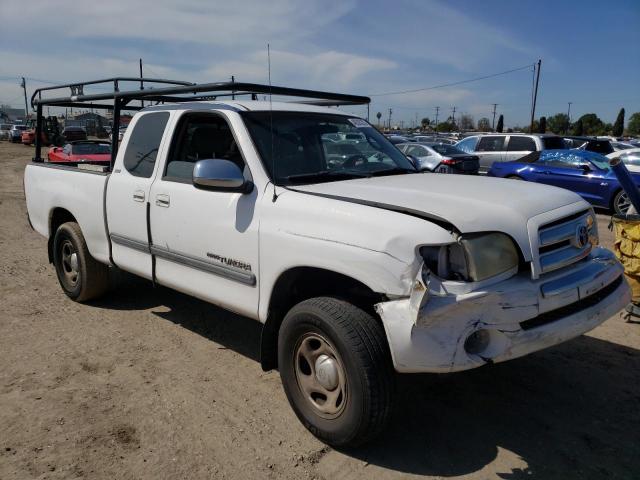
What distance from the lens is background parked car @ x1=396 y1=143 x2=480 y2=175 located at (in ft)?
48.3

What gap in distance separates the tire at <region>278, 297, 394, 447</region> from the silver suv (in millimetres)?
13627

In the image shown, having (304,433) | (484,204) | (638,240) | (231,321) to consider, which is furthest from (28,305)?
(638,240)

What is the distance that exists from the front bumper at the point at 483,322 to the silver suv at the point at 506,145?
43.6ft

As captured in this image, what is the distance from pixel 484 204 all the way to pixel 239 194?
153 centimetres

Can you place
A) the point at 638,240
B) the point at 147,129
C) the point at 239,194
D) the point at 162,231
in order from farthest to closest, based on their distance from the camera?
the point at 638,240 → the point at 147,129 → the point at 162,231 → the point at 239,194

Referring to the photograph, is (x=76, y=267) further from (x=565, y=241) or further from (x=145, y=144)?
(x=565, y=241)

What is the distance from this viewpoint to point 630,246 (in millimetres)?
4867

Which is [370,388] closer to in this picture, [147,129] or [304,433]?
[304,433]

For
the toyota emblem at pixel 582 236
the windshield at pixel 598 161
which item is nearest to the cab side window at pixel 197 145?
the toyota emblem at pixel 582 236

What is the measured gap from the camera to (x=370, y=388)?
274cm

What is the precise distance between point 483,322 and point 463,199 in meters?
0.73

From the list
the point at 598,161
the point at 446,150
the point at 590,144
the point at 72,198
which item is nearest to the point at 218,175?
the point at 72,198

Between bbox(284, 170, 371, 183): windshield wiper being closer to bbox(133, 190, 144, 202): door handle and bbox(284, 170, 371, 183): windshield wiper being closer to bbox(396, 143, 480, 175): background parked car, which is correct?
bbox(133, 190, 144, 202): door handle

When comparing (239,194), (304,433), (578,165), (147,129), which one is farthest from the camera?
(578,165)
